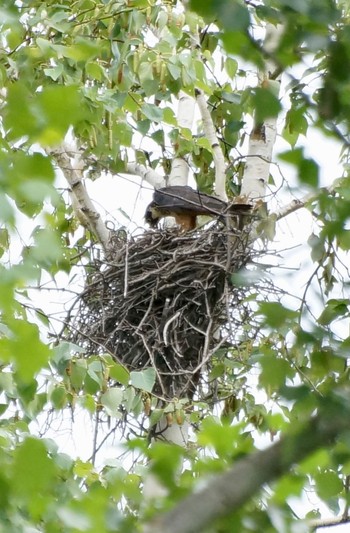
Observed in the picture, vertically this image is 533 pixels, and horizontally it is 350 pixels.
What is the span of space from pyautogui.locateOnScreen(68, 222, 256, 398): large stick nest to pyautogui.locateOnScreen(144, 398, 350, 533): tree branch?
285 centimetres

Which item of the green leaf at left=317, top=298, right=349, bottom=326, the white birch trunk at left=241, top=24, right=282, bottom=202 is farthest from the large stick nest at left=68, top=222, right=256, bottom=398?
the green leaf at left=317, top=298, right=349, bottom=326

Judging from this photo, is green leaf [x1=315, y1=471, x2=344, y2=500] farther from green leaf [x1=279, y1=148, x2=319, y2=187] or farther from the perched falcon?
the perched falcon

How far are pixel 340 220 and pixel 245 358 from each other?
10.4 feet

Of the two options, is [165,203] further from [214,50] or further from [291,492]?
[291,492]

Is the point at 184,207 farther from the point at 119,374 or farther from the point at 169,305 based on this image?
the point at 119,374

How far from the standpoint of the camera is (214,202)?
4254mm

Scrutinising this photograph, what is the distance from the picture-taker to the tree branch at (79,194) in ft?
13.4

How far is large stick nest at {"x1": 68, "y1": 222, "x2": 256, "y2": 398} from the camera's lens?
379 cm

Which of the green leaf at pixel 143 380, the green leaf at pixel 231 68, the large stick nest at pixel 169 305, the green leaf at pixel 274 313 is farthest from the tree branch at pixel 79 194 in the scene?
the green leaf at pixel 274 313

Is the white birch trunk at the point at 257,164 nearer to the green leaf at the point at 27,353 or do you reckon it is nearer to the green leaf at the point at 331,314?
the green leaf at the point at 331,314

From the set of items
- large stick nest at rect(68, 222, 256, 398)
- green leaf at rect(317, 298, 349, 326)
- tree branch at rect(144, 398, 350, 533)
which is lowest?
tree branch at rect(144, 398, 350, 533)

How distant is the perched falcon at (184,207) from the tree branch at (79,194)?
0.29 m

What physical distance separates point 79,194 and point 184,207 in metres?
0.80

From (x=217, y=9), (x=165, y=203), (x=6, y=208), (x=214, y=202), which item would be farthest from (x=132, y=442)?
(x=165, y=203)
